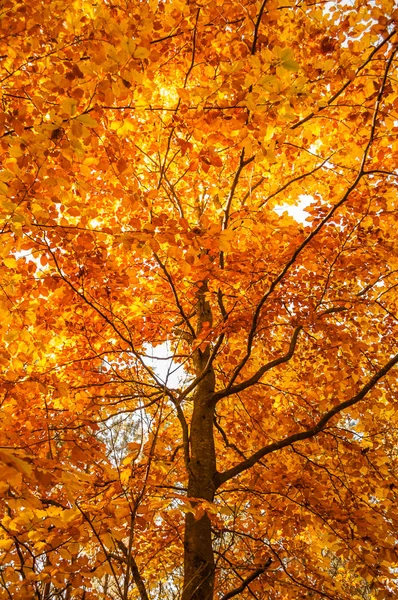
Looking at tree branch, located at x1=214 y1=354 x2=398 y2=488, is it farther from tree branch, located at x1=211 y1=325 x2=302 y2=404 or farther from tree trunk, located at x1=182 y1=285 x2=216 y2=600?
tree branch, located at x1=211 y1=325 x2=302 y2=404

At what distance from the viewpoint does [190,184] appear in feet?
22.1

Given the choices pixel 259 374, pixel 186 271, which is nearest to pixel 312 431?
Result: pixel 259 374

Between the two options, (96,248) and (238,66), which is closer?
(238,66)

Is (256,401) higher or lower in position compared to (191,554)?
higher

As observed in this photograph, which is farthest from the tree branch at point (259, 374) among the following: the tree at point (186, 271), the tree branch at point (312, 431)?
the tree branch at point (312, 431)

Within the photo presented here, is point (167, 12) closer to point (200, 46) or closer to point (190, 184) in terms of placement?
A: point (200, 46)

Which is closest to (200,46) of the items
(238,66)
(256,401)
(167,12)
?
(167,12)

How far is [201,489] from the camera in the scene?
4168 mm

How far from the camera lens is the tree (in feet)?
9.16

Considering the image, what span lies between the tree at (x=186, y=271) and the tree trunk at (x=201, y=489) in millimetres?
20

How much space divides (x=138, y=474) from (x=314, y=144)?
208 inches

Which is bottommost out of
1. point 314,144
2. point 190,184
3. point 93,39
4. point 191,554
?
point 191,554

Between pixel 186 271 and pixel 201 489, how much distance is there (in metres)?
2.13

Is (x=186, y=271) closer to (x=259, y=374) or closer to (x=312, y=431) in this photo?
(x=259, y=374)
